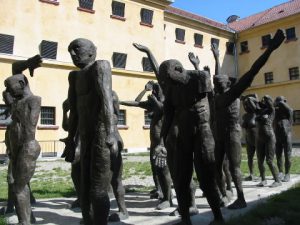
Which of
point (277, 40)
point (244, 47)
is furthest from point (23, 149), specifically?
point (244, 47)

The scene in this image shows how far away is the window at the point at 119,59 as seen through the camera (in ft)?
93.9

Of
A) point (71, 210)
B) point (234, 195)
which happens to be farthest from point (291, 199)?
point (71, 210)

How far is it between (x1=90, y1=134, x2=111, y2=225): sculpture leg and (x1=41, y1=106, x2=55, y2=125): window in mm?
20773

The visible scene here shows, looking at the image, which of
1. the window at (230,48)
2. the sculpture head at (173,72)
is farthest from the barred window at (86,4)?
the sculpture head at (173,72)

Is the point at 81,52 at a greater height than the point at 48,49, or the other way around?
the point at 48,49

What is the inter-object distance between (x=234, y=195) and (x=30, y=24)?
19338 mm

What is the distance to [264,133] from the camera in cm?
1004

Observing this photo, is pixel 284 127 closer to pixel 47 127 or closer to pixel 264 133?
pixel 264 133

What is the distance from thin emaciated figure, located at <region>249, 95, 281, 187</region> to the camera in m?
9.96

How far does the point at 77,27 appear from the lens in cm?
2659

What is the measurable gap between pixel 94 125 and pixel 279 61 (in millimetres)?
36192

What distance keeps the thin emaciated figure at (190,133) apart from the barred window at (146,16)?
1011 inches

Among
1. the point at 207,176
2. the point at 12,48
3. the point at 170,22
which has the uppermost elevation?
the point at 170,22

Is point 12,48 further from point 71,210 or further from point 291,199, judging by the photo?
point 291,199
